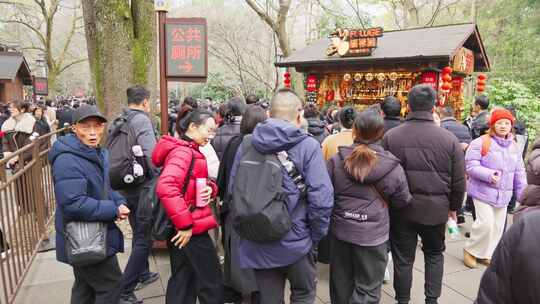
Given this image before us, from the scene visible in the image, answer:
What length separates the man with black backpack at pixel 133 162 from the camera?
354 cm

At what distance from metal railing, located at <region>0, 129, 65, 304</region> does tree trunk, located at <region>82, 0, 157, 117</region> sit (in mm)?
1197

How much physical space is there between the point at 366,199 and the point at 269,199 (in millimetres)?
940

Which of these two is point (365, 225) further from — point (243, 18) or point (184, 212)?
point (243, 18)

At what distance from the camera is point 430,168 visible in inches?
130

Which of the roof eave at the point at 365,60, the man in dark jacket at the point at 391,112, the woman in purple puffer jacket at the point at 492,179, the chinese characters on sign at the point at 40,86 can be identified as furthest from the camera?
the chinese characters on sign at the point at 40,86

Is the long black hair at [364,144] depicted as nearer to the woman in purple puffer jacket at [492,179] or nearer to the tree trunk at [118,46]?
the woman in purple puffer jacket at [492,179]

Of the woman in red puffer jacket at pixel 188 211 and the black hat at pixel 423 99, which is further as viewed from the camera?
the black hat at pixel 423 99

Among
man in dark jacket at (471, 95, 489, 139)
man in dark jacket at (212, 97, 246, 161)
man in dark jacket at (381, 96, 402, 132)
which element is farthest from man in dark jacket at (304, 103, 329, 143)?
man in dark jacket at (471, 95, 489, 139)

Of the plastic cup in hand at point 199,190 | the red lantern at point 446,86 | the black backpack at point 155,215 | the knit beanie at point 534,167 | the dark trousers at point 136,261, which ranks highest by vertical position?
the red lantern at point 446,86

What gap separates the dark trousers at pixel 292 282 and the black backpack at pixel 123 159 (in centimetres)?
161

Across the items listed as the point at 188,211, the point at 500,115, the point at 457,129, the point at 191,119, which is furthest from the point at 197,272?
the point at 457,129

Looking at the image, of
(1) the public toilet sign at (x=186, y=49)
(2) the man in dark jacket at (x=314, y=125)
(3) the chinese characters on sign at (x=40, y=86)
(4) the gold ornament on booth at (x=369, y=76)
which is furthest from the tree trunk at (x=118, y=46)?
(3) the chinese characters on sign at (x=40, y=86)

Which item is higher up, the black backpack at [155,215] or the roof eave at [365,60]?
the roof eave at [365,60]

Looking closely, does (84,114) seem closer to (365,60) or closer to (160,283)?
(160,283)
